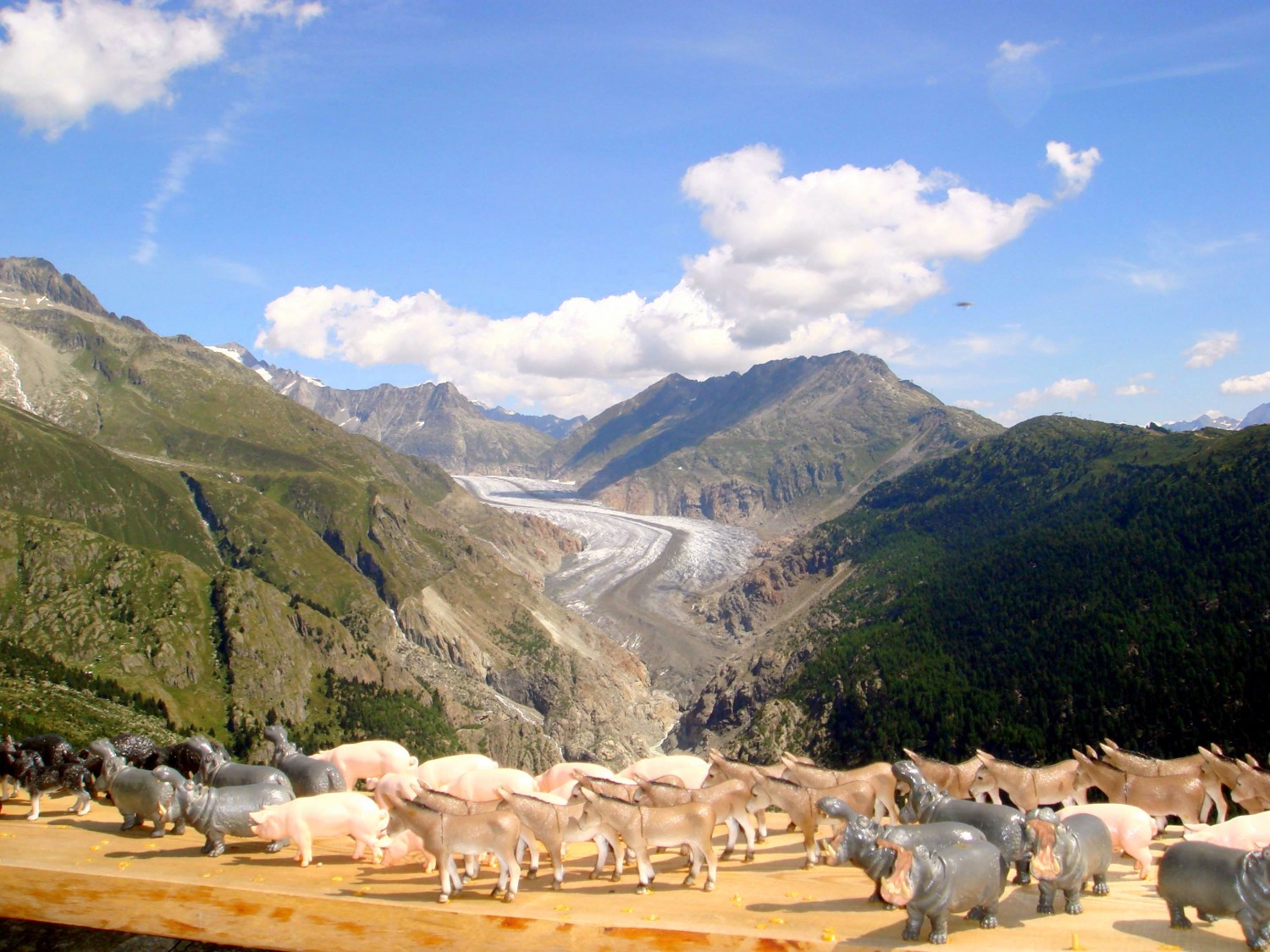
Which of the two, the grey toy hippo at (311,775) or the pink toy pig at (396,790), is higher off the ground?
the pink toy pig at (396,790)

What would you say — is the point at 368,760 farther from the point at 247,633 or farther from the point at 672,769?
the point at 247,633

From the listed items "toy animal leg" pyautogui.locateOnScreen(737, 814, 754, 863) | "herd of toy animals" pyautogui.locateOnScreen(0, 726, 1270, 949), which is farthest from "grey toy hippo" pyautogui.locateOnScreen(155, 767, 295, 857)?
"toy animal leg" pyautogui.locateOnScreen(737, 814, 754, 863)

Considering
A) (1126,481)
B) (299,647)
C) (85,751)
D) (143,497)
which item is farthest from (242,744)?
(1126,481)

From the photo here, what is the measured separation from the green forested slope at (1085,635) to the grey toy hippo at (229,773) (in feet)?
227

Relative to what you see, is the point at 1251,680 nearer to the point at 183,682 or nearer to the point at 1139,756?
the point at 1139,756

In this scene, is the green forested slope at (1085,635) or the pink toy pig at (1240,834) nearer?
the pink toy pig at (1240,834)

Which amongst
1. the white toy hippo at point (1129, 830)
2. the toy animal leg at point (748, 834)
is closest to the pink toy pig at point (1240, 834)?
the white toy hippo at point (1129, 830)

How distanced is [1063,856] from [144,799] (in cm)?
1323

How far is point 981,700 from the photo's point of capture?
9444 cm

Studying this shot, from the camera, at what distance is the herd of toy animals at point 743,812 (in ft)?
30.6

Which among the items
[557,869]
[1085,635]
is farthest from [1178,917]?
[1085,635]

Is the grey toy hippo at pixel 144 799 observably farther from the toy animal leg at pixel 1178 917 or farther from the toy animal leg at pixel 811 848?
the toy animal leg at pixel 1178 917

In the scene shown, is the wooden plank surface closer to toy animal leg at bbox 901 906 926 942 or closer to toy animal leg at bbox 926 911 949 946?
toy animal leg at bbox 901 906 926 942

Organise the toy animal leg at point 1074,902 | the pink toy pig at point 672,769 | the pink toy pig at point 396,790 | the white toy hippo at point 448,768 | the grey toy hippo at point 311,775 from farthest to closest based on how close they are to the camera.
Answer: the pink toy pig at point 672,769 < the white toy hippo at point 448,768 < the grey toy hippo at point 311,775 < the pink toy pig at point 396,790 < the toy animal leg at point 1074,902
